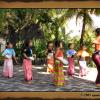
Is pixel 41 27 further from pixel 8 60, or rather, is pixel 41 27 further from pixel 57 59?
pixel 8 60

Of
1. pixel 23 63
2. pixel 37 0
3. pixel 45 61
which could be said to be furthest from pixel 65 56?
pixel 37 0

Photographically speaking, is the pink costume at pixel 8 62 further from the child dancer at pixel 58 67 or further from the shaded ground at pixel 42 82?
the child dancer at pixel 58 67

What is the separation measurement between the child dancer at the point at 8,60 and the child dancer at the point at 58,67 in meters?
1.06

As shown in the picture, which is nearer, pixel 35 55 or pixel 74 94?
pixel 74 94

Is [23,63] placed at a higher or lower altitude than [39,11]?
lower

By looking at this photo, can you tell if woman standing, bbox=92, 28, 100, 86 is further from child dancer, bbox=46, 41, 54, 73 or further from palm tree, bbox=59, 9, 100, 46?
child dancer, bbox=46, 41, 54, 73

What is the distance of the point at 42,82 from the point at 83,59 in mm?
1165

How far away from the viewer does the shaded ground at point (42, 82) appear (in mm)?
8562

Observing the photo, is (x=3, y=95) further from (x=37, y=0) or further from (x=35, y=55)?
(x=37, y=0)

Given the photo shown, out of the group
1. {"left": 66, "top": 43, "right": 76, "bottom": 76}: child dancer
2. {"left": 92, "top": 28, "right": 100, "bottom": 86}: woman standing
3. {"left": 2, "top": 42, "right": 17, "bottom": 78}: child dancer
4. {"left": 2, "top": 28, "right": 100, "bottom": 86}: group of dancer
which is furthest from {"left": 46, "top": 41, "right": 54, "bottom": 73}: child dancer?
{"left": 92, "top": 28, "right": 100, "bottom": 86}: woman standing

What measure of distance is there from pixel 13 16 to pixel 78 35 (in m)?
1.60

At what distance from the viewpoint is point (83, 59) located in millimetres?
9164

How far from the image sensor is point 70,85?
28.9 ft

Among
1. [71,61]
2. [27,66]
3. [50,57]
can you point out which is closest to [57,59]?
[50,57]
